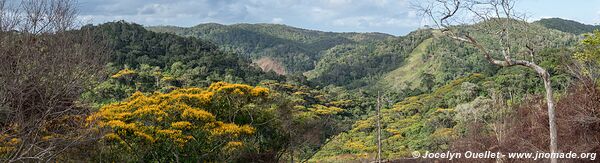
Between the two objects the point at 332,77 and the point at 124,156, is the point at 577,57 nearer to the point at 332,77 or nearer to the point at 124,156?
the point at 124,156

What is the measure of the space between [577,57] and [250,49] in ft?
488

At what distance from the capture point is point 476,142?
1369cm

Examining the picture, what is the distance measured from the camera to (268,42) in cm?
16675

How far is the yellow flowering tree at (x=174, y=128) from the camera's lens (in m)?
11.3

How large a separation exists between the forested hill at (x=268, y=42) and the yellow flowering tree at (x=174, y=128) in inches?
4525

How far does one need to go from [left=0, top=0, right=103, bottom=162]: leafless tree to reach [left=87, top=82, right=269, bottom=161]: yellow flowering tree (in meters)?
2.55

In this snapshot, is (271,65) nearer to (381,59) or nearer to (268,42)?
(268,42)

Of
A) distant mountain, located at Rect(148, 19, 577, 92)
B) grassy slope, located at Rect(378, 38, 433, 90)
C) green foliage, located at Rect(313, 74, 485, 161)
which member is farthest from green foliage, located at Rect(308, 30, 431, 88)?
green foliage, located at Rect(313, 74, 485, 161)

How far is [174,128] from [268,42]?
156 metres

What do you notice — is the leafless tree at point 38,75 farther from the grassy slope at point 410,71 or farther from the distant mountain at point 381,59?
the grassy slope at point 410,71

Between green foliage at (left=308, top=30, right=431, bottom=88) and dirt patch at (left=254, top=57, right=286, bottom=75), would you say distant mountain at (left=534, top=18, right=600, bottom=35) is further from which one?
dirt patch at (left=254, top=57, right=286, bottom=75)

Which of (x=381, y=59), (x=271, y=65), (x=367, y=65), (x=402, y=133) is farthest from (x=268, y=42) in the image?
(x=402, y=133)

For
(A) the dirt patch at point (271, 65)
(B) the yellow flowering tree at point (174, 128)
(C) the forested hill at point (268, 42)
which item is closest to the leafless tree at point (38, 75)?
(B) the yellow flowering tree at point (174, 128)

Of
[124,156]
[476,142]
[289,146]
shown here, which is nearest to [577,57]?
[476,142]
